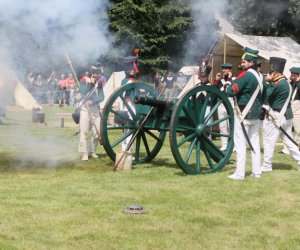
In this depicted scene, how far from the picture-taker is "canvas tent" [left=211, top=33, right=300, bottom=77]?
1833 centimetres

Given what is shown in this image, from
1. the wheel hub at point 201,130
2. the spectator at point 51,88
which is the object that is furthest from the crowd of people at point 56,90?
the wheel hub at point 201,130

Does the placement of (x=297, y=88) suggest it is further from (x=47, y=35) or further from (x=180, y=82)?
(x=180, y=82)

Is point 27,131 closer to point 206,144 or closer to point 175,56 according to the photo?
point 206,144

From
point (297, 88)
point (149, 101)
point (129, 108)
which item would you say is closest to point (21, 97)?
point (129, 108)

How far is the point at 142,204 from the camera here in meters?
6.53

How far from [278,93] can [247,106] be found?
131 cm

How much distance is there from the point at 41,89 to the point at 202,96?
13686 mm

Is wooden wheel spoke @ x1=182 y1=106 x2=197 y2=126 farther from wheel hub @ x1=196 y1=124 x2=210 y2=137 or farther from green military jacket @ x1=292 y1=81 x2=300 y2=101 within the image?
green military jacket @ x1=292 y1=81 x2=300 y2=101

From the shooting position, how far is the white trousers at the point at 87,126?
9.75 m

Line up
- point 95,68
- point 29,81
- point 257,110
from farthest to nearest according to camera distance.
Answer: point 29,81
point 95,68
point 257,110

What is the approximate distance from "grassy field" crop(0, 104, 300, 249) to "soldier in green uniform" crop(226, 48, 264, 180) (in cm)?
29

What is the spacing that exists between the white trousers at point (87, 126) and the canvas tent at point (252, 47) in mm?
9111

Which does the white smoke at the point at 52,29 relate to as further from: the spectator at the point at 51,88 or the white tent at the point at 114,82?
the spectator at the point at 51,88

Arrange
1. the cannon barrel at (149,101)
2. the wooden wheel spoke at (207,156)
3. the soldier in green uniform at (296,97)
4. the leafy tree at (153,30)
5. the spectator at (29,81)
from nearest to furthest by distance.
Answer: the cannon barrel at (149,101), the wooden wheel spoke at (207,156), the soldier in green uniform at (296,97), the spectator at (29,81), the leafy tree at (153,30)
